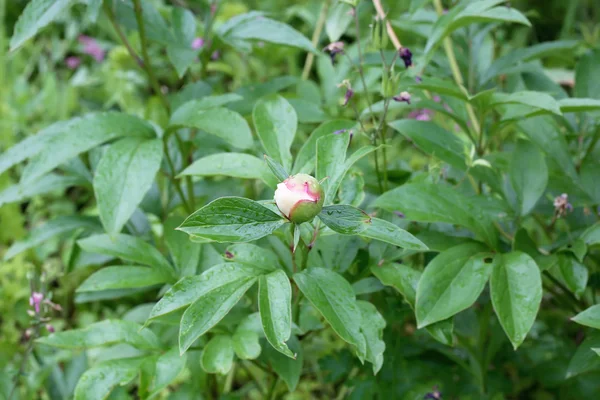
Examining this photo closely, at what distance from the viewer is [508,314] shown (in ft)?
2.41

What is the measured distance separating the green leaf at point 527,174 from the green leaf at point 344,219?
38cm

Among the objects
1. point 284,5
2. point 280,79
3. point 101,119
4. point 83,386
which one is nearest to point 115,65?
point 284,5

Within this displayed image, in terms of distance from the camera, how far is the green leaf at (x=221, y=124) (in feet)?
2.93

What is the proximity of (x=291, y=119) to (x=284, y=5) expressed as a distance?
71.3 inches

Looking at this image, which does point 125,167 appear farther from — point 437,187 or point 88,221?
point 437,187

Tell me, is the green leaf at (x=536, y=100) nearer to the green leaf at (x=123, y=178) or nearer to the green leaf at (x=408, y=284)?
the green leaf at (x=408, y=284)

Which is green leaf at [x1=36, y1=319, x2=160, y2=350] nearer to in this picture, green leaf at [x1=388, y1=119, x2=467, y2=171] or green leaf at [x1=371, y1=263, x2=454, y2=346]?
green leaf at [x1=371, y1=263, x2=454, y2=346]

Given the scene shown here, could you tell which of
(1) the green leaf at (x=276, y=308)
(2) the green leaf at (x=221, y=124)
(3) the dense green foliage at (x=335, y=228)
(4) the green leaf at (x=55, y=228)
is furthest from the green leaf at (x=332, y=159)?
(4) the green leaf at (x=55, y=228)

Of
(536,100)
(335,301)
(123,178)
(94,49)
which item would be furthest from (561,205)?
(94,49)

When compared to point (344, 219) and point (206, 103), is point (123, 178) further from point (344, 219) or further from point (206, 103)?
point (344, 219)

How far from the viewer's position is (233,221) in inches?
23.6

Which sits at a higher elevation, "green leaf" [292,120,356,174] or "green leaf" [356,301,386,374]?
"green leaf" [292,120,356,174]

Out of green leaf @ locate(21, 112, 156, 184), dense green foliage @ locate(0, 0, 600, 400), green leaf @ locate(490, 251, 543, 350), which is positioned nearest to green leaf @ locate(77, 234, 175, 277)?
dense green foliage @ locate(0, 0, 600, 400)

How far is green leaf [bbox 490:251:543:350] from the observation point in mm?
719
